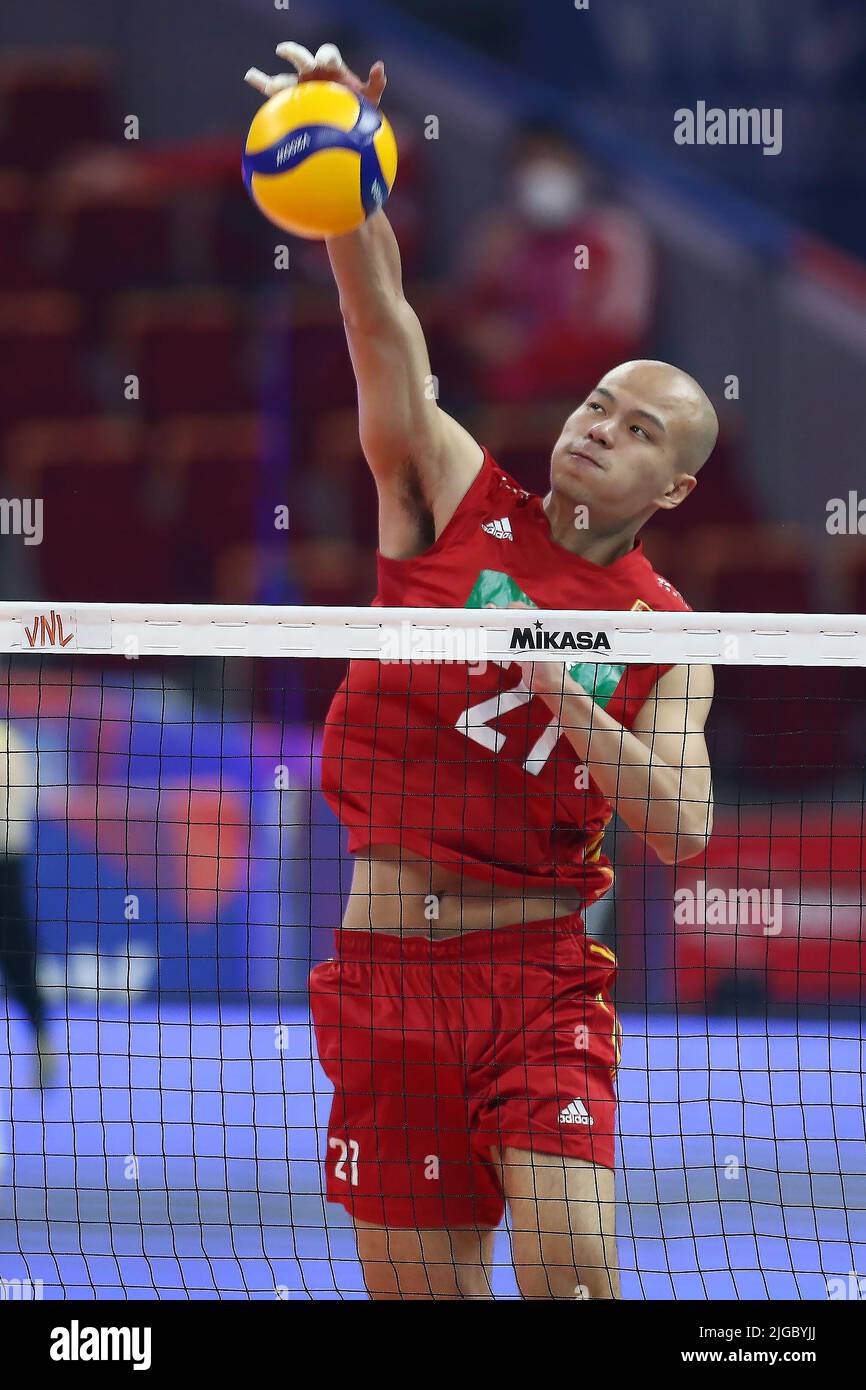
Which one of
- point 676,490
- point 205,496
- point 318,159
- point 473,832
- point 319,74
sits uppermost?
point 205,496

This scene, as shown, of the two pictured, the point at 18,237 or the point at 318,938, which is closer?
the point at 318,938

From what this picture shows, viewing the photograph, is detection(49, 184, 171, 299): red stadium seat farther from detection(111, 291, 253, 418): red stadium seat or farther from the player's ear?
the player's ear

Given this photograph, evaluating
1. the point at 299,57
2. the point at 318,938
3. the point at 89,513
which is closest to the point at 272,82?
the point at 299,57

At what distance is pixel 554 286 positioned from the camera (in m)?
11.0

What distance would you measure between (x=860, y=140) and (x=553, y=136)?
206 centimetres

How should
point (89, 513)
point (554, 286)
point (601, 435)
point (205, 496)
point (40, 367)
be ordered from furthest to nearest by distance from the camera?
1. point (40, 367)
2. point (554, 286)
3. point (205, 496)
4. point (89, 513)
5. point (601, 435)

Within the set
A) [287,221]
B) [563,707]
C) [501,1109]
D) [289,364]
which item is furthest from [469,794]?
[289,364]

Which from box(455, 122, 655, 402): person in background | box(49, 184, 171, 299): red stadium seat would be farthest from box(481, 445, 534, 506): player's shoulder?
box(49, 184, 171, 299): red stadium seat

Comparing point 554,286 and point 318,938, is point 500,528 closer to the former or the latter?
point 318,938

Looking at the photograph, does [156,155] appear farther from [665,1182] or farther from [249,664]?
[665,1182]

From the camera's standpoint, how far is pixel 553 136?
1138cm

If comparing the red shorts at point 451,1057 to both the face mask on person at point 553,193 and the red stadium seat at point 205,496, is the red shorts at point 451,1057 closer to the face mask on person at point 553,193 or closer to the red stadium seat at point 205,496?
the red stadium seat at point 205,496

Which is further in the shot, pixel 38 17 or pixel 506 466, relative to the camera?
pixel 38 17

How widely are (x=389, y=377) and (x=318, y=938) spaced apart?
515cm
